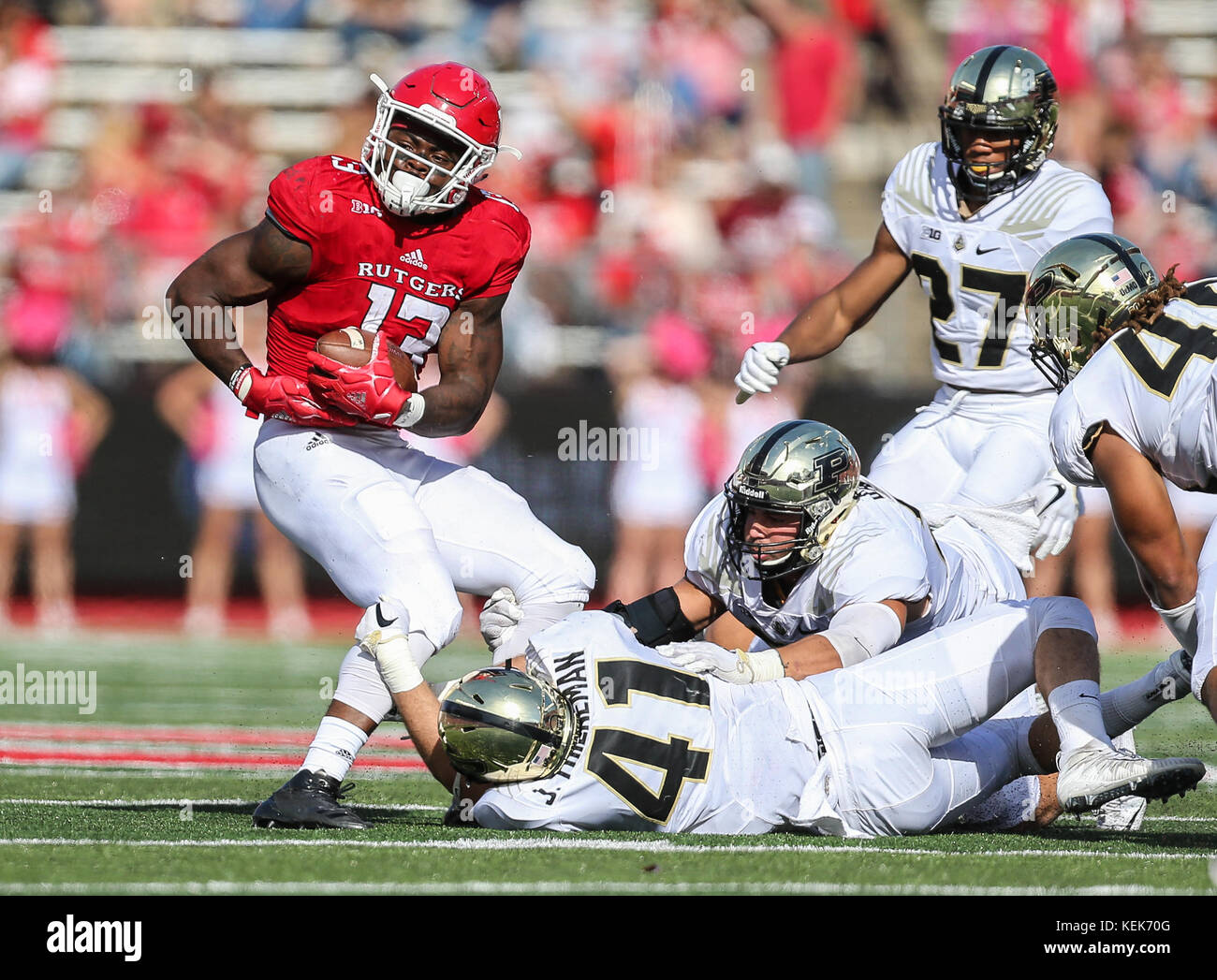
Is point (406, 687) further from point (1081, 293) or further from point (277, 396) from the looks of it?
point (1081, 293)


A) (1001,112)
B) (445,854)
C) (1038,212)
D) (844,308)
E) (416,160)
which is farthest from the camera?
(844,308)

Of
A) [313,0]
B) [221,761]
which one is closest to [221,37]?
[313,0]

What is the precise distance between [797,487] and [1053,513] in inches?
56.0

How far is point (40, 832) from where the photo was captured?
394 cm

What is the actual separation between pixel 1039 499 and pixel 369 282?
6.96ft

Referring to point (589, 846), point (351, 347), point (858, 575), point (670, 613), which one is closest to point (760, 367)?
point (670, 613)

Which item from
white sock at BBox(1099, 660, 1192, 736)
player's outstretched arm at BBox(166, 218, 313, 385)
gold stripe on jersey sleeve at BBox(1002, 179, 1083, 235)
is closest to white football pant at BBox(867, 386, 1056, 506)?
gold stripe on jersey sleeve at BBox(1002, 179, 1083, 235)

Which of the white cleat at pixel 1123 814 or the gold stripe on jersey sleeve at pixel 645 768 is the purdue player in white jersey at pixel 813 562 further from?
the white cleat at pixel 1123 814

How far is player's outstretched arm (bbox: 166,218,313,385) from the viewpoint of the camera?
4465 mm

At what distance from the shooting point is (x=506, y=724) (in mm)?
3479

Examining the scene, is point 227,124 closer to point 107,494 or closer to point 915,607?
point 107,494

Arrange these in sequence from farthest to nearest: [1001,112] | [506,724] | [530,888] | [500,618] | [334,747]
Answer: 1. [1001,112]
2. [500,618]
3. [334,747]
4. [506,724]
5. [530,888]

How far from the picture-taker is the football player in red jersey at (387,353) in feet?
14.3

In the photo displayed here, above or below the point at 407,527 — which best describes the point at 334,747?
below
